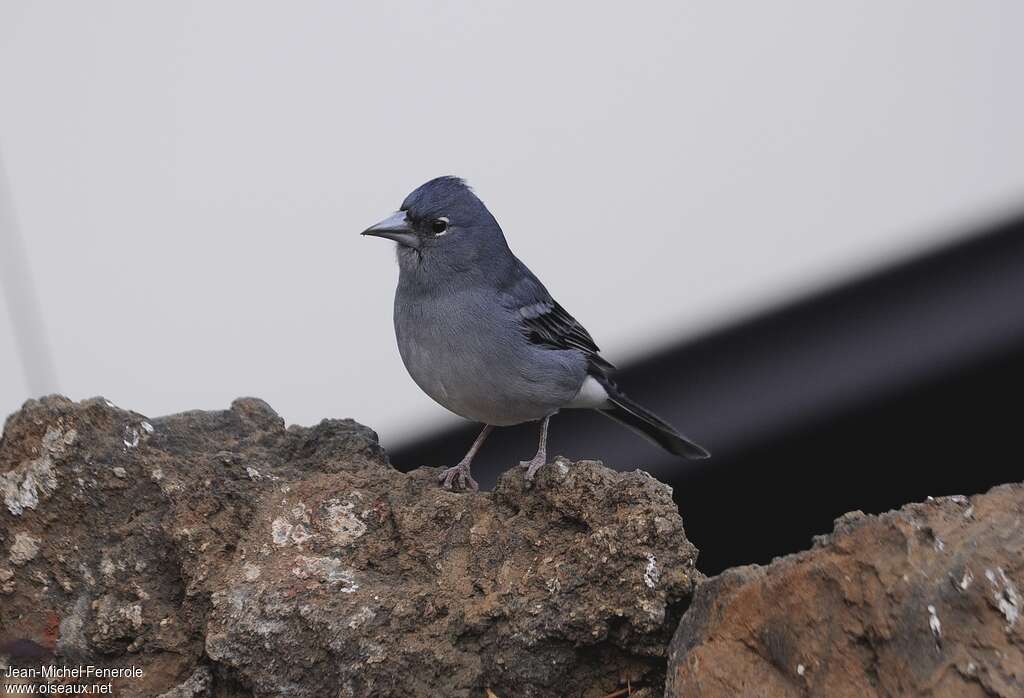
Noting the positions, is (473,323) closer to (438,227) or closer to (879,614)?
(438,227)

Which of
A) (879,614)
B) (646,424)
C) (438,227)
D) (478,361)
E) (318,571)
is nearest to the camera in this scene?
(879,614)

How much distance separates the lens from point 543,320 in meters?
5.03

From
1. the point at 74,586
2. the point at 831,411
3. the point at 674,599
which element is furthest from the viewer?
the point at 831,411

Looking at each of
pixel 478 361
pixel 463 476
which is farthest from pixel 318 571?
pixel 478 361

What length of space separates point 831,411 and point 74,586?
4.30m

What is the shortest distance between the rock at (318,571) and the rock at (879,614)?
0.32 meters

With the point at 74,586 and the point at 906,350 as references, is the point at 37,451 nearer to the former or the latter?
the point at 74,586

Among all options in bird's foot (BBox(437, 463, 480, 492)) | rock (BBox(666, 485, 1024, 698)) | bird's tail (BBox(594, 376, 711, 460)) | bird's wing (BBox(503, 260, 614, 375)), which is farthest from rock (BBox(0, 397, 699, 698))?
bird's tail (BBox(594, 376, 711, 460))

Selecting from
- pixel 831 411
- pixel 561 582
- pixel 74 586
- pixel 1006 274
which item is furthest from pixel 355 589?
pixel 1006 274

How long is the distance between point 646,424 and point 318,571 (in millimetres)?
2344

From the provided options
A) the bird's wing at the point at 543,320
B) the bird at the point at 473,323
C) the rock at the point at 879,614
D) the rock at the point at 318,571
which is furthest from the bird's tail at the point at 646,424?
the rock at the point at 879,614

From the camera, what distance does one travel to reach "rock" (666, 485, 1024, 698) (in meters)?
2.77

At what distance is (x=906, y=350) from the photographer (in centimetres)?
684

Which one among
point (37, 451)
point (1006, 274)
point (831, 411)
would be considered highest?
point (37, 451)
